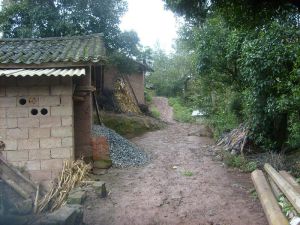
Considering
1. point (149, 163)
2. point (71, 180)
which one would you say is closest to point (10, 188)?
point (71, 180)

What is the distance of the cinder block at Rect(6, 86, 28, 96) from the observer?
30.5 feet

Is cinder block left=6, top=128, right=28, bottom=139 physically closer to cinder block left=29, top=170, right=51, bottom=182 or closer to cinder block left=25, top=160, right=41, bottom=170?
cinder block left=25, top=160, right=41, bottom=170

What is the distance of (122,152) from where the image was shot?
12195 millimetres

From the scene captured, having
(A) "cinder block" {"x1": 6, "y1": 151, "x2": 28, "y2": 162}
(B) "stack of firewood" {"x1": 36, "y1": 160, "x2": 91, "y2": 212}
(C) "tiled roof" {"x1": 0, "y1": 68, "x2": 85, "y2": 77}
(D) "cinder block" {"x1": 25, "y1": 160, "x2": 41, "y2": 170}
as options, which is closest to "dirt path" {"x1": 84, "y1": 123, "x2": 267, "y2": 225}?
(B) "stack of firewood" {"x1": 36, "y1": 160, "x2": 91, "y2": 212}

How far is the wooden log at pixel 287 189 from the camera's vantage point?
6.03 m

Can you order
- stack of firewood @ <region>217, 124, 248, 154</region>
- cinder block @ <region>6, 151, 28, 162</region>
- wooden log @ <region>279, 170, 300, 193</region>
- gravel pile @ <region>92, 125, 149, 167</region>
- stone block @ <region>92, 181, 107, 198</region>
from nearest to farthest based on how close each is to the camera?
wooden log @ <region>279, 170, 300, 193</region> → stone block @ <region>92, 181, 107, 198</region> → cinder block @ <region>6, 151, 28, 162</region> → gravel pile @ <region>92, 125, 149, 167</region> → stack of firewood @ <region>217, 124, 248, 154</region>

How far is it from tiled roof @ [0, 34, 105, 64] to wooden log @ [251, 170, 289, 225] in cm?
494

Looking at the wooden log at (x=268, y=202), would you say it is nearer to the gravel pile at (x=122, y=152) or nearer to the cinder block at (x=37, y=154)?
the gravel pile at (x=122, y=152)

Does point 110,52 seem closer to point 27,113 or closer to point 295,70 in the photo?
point 27,113

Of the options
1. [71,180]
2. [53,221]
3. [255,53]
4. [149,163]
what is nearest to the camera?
[53,221]

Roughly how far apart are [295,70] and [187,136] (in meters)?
10.5

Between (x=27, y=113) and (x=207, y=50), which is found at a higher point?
(x=207, y=50)

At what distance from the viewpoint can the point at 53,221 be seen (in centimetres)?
579

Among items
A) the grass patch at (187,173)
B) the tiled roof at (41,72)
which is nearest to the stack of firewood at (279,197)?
the grass patch at (187,173)
